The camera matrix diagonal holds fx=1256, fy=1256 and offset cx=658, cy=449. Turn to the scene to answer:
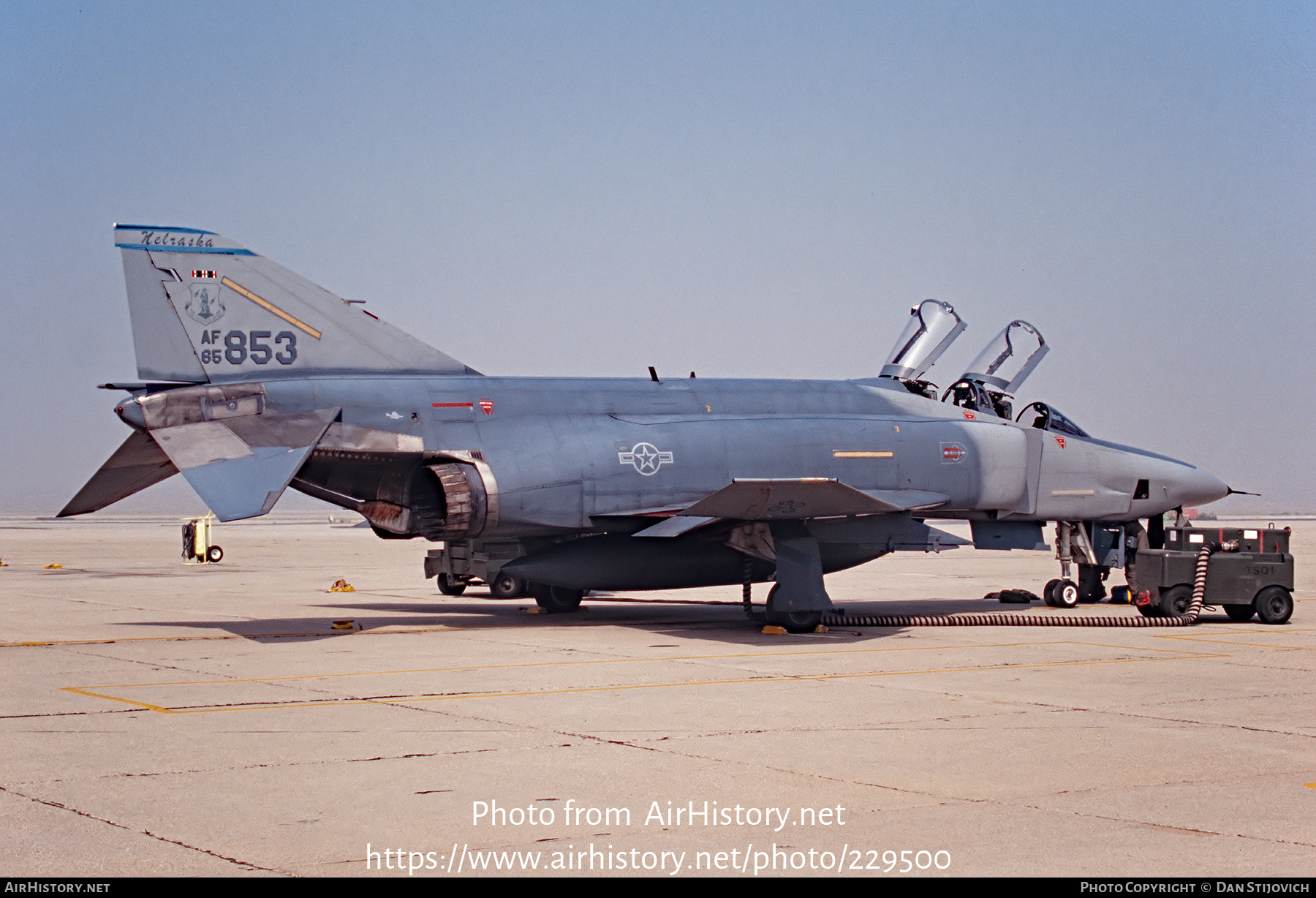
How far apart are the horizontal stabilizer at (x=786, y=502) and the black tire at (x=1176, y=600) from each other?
12.9 feet

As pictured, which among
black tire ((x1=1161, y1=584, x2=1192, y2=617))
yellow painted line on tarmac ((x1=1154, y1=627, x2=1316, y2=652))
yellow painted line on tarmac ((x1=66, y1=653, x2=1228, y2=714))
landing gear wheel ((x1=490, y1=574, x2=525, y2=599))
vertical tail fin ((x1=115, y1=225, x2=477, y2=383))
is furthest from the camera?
landing gear wheel ((x1=490, y1=574, x2=525, y2=599))

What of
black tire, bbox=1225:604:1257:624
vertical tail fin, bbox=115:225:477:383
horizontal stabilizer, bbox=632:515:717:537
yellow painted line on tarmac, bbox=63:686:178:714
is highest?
vertical tail fin, bbox=115:225:477:383

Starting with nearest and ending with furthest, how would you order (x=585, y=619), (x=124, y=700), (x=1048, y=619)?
(x=124, y=700) < (x=1048, y=619) < (x=585, y=619)

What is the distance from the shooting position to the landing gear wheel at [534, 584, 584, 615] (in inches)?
722

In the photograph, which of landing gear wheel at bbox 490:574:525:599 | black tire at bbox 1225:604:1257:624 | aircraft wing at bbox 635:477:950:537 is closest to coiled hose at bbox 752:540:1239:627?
black tire at bbox 1225:604:1257:624

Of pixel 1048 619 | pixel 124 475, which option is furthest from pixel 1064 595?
pixel 124 475

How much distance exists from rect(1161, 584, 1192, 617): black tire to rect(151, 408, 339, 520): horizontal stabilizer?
35.2ft

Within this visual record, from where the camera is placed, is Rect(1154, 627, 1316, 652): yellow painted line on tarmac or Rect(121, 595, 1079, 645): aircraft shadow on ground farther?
Rect(121, 595, 1079, 645): aircraft shadow on ground

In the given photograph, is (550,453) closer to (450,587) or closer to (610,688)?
(610,688)

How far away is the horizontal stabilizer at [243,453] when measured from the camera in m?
12.8

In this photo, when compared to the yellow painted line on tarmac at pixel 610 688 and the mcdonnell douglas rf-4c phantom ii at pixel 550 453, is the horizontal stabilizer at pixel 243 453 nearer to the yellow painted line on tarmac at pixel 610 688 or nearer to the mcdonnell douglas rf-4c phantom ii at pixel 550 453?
the mcdonnell douglas rf-4c phantom ii at pixel 550 453

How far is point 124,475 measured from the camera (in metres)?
15.2

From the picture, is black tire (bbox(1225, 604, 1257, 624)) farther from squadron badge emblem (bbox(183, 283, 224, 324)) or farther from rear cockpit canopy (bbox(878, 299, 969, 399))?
squadron badge emblem (bbox(183, 283, 224, 324))

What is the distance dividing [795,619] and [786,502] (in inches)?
61.4
